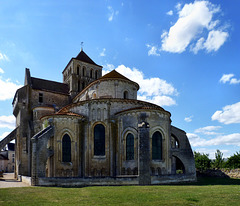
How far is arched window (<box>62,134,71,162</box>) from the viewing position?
23.5 m

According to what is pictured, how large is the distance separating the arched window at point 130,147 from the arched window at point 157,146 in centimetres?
205

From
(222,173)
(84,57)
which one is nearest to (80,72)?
(84,57)

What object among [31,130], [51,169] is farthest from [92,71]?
[51,169]

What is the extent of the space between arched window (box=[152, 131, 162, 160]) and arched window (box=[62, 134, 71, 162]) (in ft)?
27.6

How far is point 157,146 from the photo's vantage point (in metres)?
23.1

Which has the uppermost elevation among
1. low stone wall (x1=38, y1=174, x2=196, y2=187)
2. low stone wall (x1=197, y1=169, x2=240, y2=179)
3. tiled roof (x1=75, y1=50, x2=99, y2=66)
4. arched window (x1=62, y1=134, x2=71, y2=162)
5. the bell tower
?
tiled roof (x1=75, y1=50, x2=99, y2=66)

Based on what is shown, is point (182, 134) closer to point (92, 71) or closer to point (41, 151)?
point (41, 151)

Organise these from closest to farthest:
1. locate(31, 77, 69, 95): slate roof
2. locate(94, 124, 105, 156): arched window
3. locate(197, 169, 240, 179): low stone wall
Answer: locate(94, 124, 105, 156): arched window → locate(197, 169, 240, 179): low stone wall → locate(31, 77, 69, 95): slate roof

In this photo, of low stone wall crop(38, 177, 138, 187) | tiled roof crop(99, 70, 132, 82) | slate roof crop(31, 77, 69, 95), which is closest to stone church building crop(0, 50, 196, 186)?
tiled roof crop(99, 70, 132, 82)

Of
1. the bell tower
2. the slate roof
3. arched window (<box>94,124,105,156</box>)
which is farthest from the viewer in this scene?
the bell tower

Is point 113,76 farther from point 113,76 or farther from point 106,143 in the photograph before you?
point 106,143

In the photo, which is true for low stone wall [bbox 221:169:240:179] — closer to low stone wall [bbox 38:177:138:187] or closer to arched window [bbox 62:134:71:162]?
low stone wall [bbox 38:177:138:187]

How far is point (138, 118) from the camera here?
902 inches

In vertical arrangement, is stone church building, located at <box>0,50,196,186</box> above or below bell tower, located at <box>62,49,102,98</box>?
below
